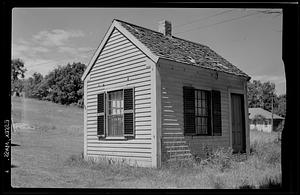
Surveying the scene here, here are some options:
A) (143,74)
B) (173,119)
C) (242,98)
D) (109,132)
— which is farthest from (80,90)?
(242,98)

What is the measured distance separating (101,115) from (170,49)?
251 cm

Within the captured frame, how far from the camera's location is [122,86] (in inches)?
344

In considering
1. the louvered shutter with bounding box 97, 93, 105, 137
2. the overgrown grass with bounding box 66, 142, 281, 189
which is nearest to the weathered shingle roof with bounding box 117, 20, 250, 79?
the louvered shutter with bounding box 97, 93, 105, 137

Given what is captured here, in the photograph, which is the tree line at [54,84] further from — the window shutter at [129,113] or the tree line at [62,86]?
the window shutter at [129,113]

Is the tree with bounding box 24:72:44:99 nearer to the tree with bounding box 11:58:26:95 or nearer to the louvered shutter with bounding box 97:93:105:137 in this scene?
the tree with bounding box 11:58:26:95

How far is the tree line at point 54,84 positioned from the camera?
7546 mm

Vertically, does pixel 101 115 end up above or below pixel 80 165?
above

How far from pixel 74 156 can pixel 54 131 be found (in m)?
0.91

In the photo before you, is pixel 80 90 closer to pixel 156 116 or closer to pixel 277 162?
pixel 156 116

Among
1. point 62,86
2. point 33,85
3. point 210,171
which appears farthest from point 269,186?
point 33,85

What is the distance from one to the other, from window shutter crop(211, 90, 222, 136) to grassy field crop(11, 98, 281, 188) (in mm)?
600

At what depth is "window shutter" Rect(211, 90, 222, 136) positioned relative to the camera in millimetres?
9508

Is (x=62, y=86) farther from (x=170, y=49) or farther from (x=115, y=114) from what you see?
(x=170, y=49)

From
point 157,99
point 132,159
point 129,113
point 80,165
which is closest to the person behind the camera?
point 157,99
